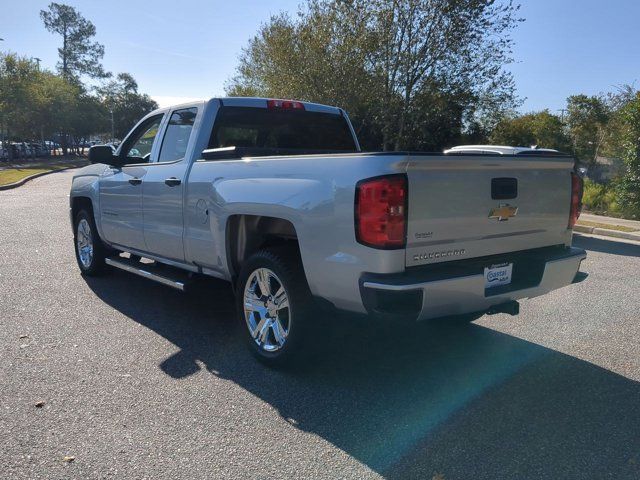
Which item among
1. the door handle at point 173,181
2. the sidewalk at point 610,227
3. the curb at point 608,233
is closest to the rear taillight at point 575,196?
the door handle at point 173,181

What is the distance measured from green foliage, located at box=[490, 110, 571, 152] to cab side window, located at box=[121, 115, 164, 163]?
65.4 feet

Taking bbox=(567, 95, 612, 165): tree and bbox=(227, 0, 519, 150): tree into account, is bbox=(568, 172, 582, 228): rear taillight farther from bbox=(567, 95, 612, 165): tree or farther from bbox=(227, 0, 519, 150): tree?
bbox=(567, 95, 612, 165): tree

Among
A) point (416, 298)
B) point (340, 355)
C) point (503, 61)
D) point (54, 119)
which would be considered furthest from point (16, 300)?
point (54, 119)

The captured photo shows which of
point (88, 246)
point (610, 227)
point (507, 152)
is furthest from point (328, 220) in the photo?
point (610, 227)

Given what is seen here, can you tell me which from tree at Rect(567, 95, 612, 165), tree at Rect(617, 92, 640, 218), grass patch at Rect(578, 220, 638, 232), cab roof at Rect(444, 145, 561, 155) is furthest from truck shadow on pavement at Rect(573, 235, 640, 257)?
tree at Rect(567, 95, 612, 165)

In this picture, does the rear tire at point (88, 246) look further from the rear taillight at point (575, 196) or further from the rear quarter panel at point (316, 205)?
the rear taillight at point (575, 196)

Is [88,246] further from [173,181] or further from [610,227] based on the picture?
[610,227]

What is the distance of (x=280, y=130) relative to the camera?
5.41m

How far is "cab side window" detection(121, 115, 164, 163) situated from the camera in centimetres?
580

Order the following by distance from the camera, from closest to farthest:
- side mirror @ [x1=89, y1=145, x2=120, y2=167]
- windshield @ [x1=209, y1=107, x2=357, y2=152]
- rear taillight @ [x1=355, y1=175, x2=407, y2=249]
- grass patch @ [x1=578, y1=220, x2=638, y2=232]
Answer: rear taillight @ [x1=355, y1=175, x2=407, y2=249] → windshield @ [x1=209, y1=107, x2=357, y2=152] → side mirror @ [x1=89, y1=145, x2=120, y2=167] → grass patch @ [x1=578, y1=220, x2=638, y2=232]

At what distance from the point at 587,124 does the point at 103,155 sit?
22.5m

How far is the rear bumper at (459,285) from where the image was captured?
3.23 metres

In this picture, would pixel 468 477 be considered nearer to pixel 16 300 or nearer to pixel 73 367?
pixel 73 367

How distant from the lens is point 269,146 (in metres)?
5.38
